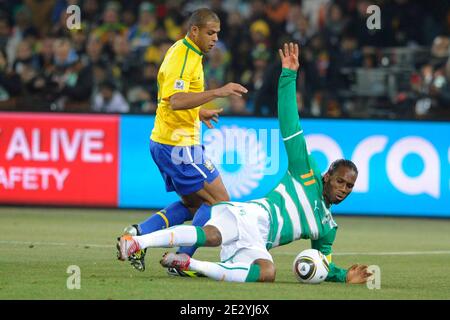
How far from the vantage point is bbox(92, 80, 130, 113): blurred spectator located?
1914 cm

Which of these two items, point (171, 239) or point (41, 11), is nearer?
point (171, 239)

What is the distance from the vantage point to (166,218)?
35.5 feet

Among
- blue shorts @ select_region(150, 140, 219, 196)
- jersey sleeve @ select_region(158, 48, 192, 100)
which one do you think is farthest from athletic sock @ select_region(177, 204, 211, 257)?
jersey sleeve @ select_region(158, 48, 192, 100)

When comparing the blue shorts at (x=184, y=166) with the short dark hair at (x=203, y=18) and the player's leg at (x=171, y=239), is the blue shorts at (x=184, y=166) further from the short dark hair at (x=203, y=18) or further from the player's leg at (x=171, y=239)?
the player's leg at (x=171, y=239)

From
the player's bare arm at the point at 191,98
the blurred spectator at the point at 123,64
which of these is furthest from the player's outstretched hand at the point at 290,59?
the blurred spectator at the point at 123,64

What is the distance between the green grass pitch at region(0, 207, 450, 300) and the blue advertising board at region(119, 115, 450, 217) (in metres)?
0.32

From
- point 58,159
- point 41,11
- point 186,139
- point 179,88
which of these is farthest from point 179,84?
point 41,11

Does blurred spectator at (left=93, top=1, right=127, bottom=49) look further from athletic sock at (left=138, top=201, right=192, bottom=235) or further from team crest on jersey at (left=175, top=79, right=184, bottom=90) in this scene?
team crest on jersey at (left=175, top=79, right=184, bottom=90)

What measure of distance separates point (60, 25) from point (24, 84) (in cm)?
276

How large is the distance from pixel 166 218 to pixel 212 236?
1.48 metres

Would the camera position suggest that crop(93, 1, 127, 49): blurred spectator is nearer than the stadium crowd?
No

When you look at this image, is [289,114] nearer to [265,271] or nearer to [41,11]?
[265,271]
